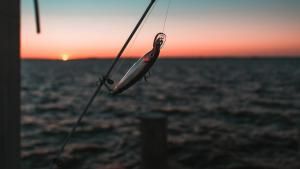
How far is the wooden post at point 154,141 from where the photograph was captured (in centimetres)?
877

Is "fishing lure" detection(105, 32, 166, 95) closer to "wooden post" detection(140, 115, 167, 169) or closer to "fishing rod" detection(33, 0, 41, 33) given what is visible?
"fishing rod" detection(33, 0, 41, 33)

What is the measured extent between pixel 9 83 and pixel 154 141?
Answer: 648 cm

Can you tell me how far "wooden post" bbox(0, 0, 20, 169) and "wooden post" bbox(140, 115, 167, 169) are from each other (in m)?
5.80

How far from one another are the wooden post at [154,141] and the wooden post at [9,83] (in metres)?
5.80

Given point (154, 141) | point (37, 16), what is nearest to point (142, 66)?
point (37, 16)

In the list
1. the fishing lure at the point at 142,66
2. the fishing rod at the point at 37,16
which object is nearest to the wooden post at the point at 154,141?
the fishing lure at the point at 142,66

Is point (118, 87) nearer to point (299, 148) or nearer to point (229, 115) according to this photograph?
point (299, 148)

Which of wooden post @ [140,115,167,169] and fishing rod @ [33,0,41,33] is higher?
fishing rod @ [33,0,41,33]

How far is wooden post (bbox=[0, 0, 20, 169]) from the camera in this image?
9.34ft

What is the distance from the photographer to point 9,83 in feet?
9.61

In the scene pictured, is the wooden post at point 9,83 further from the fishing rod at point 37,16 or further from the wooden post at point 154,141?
the wooden post at point 154,141

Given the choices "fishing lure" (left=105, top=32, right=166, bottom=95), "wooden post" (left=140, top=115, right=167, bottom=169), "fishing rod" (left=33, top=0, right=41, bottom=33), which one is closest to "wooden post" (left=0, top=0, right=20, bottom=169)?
"fishing rod" (left=33, top=0, right=41, bottom=33)

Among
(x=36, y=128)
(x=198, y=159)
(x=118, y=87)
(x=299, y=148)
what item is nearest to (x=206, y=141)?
(x=198, y=159)

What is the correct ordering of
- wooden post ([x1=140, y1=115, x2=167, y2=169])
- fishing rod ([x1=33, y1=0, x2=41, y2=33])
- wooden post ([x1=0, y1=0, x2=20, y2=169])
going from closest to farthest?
wooden post ([x1=0, y1=0, x2=20, y2=169]) < fishing rod ([x1=33, y1=0, x2=41, y2=33]) < wooden post ([x1=140, y1=115, x2=167, y2=169])
